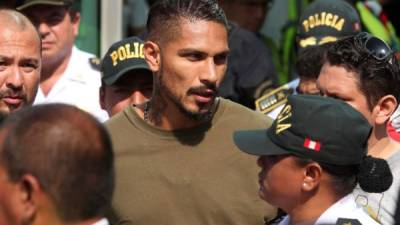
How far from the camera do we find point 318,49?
6.39m

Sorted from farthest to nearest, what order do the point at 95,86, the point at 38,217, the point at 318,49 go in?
1. the point at 95,86
2. the point at 318,49
3. the point at 38,217

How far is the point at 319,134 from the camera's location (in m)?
3.92

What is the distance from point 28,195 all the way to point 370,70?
88.0 inches

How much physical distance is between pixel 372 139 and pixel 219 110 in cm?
68

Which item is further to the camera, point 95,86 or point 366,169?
point 95,86

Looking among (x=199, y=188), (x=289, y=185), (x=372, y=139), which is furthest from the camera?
(x=372, y=139)

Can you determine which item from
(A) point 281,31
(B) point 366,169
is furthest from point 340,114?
(A) point 281,31

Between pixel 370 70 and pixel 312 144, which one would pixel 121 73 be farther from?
pixel 312 144

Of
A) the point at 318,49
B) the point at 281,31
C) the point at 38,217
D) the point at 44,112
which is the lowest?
the point at 281,31

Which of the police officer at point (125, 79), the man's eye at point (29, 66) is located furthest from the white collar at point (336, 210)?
the police officer at point (125, 79)

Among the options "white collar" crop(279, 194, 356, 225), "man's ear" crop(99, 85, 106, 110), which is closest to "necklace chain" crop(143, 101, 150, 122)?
"white collar" crop(279, 194, 356, 225)

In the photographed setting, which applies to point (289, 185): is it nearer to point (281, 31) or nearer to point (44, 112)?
point (44, 112)

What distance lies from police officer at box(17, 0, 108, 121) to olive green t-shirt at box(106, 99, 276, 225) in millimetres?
2150

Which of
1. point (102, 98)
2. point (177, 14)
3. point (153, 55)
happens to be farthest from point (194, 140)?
point (102, 98)
